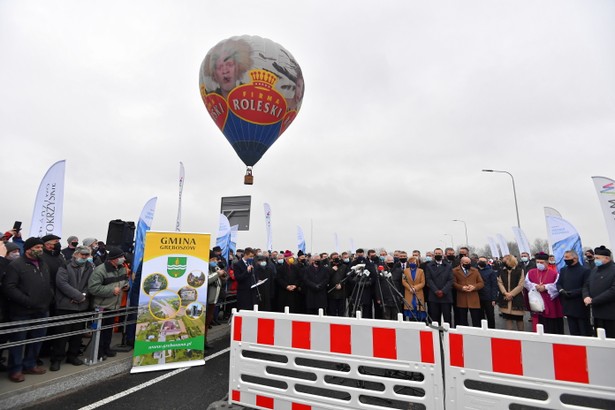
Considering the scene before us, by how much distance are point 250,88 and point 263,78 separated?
76 cm

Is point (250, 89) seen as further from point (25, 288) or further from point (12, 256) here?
point (25, 288)

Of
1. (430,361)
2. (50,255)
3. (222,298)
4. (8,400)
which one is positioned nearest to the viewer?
(430,361)

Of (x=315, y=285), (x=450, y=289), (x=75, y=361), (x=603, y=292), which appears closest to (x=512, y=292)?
(x=450, y=289)

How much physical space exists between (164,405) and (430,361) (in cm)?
329

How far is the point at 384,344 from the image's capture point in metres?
3.02

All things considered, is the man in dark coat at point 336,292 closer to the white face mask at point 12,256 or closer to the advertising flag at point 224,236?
the advertising flag at point 224,236

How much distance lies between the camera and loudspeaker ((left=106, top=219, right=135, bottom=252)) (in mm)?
9227

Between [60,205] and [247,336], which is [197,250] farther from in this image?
[60,205]

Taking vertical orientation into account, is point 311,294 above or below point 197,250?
below

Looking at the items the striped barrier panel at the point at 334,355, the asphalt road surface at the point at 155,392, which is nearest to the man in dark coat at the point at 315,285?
the asphalt road surface at the point at 155,392

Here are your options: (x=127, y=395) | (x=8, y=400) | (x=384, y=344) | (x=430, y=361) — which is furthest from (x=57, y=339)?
(x=430, y=361)

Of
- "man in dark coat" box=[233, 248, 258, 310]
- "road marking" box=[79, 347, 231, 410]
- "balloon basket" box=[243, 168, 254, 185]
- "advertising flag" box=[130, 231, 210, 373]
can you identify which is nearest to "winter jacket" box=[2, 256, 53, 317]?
"advertising flag" box=[130, 231, 210, 373]

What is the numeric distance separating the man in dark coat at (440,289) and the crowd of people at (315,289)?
0.02m

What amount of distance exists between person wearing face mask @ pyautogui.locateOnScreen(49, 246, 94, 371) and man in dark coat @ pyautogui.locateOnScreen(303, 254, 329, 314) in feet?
15.6
